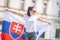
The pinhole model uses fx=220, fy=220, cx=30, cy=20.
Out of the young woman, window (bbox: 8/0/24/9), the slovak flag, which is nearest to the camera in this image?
the young woman

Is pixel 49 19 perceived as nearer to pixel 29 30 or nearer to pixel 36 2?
pixel 36 2

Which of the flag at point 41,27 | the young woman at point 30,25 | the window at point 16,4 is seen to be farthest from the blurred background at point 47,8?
the young woman at point 30,25

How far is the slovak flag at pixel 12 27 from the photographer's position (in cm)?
484

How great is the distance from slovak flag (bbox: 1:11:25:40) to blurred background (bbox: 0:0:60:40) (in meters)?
0.34

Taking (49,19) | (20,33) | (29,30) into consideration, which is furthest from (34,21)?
(49,19)

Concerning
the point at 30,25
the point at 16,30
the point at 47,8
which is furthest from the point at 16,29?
the point at 47,8

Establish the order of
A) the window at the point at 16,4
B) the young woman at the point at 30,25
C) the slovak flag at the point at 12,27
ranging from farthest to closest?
the window at the point at 16,4, the slovak flag at the point at 12,27, the young woman at the point at 30,25

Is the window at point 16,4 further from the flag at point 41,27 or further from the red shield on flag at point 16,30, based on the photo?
the flag at point 41,27

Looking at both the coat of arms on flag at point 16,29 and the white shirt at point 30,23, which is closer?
the white shirt at point 30,23

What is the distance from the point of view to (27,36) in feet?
14.8

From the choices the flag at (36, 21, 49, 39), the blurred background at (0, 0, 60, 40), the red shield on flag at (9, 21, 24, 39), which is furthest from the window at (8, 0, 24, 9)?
the flag at (36, 21, 49, 39)

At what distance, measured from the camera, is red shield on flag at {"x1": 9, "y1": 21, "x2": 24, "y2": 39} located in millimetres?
4895

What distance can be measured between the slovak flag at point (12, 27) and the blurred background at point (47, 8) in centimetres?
34

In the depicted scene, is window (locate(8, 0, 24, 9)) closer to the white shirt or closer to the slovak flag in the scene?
the slovak flag
